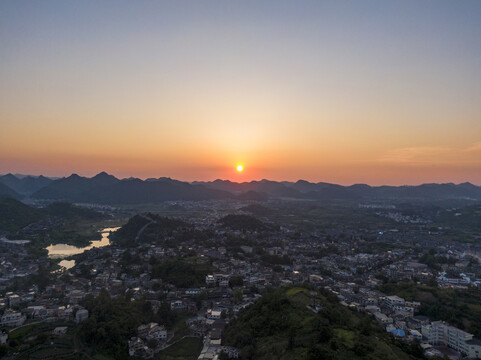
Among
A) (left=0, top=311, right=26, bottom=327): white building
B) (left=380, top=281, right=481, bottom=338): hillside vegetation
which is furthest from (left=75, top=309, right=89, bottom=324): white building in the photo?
(left=380, top=281, right=481, bottom=338): hillside vegetation

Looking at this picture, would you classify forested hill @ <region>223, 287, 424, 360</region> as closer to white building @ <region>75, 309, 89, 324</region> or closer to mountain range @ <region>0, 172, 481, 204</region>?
white building @ <region>75, 309, 89, 324</region>

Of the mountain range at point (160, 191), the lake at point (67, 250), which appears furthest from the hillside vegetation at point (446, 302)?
the mountain range at point (160, 191)

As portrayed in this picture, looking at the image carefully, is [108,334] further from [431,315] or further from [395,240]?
[395,240]

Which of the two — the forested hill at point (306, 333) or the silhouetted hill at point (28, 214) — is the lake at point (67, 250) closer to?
the silhouetted hill at point (28, 214)

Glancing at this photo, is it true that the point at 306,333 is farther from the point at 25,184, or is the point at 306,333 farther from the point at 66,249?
the point at 25,184

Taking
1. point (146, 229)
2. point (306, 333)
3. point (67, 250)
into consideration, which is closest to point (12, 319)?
point (306, 333)
